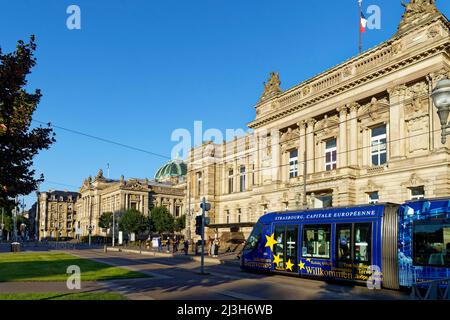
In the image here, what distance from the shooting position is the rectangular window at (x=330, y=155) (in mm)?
45812

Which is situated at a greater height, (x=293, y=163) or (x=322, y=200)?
(x=293, y=163)

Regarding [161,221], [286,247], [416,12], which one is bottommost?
[161,221]

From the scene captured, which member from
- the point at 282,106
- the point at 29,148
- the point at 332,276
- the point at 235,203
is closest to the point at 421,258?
the point at 332,276

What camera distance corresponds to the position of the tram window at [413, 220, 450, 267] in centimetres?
1596

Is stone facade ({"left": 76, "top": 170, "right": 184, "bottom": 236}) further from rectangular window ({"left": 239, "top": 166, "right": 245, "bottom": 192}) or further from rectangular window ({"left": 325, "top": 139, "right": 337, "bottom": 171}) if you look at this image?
rectangular window ({"left": 325, "top": 139, "right": 337, "bottom": 171})

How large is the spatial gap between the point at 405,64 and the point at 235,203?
3737 cm

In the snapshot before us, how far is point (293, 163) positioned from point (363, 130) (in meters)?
11.2

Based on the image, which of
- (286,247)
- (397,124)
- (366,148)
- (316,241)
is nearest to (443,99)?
(316,241)

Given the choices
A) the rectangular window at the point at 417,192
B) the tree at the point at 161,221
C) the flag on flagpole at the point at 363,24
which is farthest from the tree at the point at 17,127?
the tree at the point at 161,221

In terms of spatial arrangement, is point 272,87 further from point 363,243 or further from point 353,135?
point 363,243

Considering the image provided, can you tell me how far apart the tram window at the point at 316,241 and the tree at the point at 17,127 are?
12864 mm

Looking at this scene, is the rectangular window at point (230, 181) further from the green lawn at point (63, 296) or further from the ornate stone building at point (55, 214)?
the ornate stone building at point (55, 214)

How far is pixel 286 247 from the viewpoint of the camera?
22.8 m

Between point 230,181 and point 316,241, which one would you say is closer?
point 316,241
